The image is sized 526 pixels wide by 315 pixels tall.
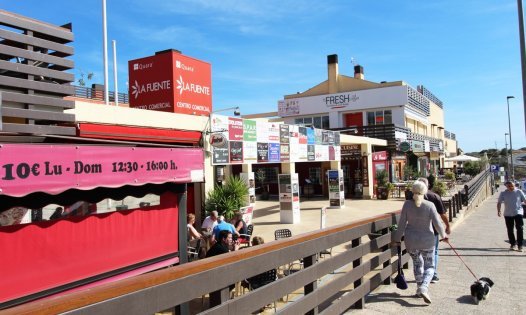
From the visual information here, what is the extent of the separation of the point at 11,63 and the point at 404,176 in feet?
98.7

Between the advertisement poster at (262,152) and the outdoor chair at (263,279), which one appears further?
the advertisement poster at (262,152)

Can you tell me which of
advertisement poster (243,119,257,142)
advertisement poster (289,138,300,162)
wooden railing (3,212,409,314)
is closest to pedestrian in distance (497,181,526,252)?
wooden railing (3,212,409,314)

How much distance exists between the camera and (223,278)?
2.67 m

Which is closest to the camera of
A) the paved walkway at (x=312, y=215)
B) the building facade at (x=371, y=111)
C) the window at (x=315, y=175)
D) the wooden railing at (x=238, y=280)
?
the wooden railing at (x=238, y=280)

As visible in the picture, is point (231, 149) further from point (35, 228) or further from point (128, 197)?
point (35, 228)

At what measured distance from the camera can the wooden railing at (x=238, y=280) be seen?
1.89 meters

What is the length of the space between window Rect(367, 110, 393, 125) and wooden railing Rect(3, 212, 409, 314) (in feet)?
104

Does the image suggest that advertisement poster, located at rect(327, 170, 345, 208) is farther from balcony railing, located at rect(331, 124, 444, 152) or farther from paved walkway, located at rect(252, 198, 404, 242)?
balcony railing, located at rect(331, 124, 444, 152)

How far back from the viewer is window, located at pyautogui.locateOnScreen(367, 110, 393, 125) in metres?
35.6

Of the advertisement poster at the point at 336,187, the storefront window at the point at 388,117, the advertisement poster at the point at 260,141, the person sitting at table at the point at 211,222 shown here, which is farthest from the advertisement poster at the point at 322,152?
the storefront window at the point at 388,117

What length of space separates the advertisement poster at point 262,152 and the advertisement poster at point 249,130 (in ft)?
1.57

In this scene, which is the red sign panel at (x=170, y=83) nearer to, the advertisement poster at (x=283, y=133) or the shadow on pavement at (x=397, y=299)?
the advertisement poster at (x=283, y=133)

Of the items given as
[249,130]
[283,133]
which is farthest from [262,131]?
[283,133]

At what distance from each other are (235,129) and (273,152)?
104 inches
